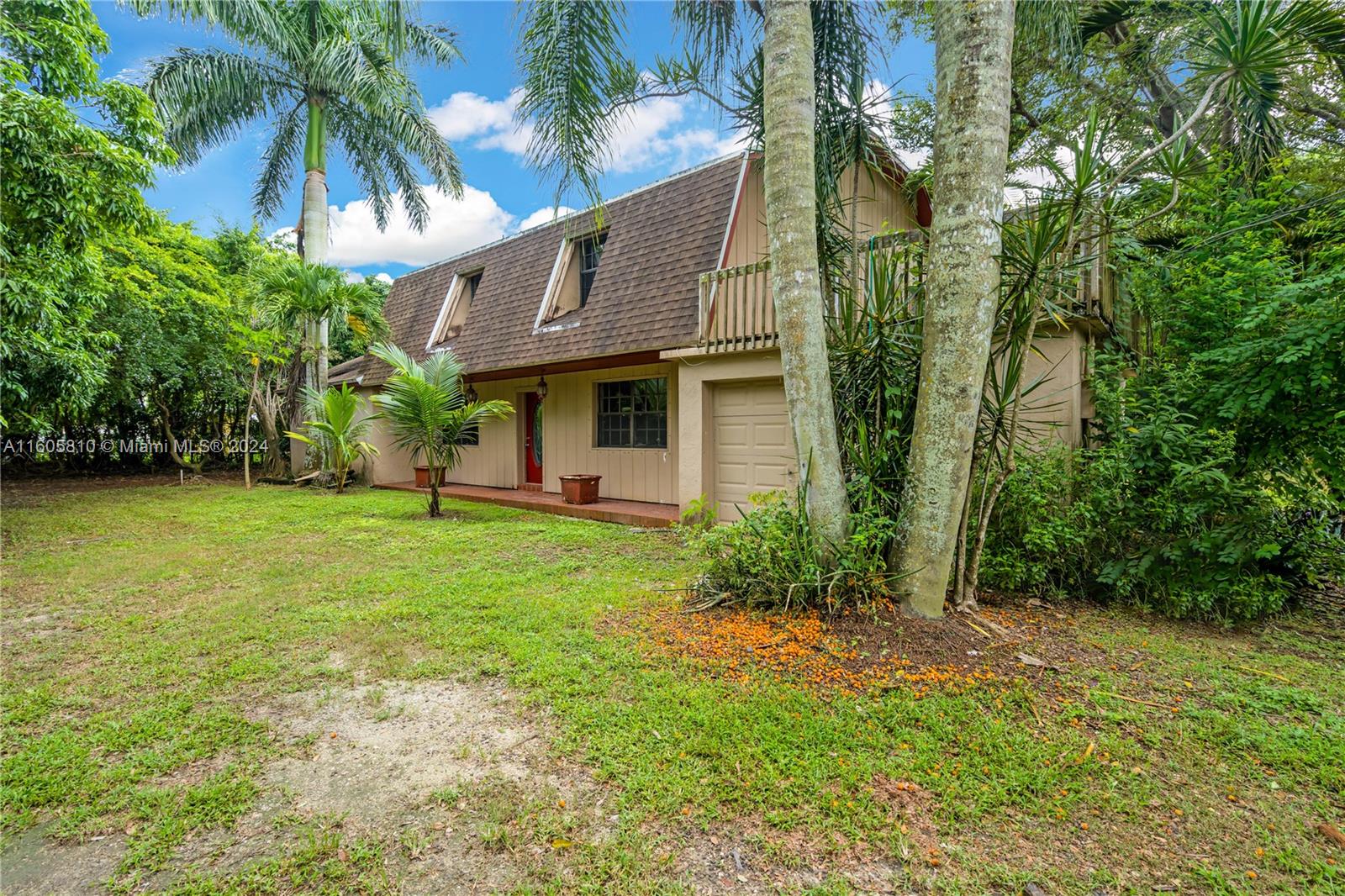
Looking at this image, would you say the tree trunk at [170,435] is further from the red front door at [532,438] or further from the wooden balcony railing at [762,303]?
the wooden balcony railing at [762,303]

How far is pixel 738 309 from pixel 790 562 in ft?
13.2

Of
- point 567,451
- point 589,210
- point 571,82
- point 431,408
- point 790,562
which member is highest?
point 571,82

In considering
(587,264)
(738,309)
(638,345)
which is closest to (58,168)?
(638,345)

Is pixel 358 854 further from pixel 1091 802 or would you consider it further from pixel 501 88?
pixel 501 88

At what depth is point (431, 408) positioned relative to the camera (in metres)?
8.20

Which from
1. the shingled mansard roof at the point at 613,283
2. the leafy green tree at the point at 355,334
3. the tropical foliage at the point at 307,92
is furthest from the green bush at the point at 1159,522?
the tropical foliage at the point at 307,92

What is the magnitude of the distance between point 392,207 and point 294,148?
2.67 m

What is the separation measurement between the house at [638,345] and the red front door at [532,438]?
3 cm

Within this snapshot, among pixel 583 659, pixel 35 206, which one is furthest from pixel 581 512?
pixel 35 206

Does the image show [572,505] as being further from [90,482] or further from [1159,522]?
[90,482]

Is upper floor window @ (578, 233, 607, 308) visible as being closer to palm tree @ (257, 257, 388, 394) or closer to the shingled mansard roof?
the shingled mansard roof

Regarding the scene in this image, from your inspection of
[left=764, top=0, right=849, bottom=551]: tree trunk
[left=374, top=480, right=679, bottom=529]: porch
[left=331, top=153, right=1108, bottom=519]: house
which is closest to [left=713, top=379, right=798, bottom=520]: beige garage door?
[left=331, top=153, right=1108, bottom=519]: house

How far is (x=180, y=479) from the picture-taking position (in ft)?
41.7

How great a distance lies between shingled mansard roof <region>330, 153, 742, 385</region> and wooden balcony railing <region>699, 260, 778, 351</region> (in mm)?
321
